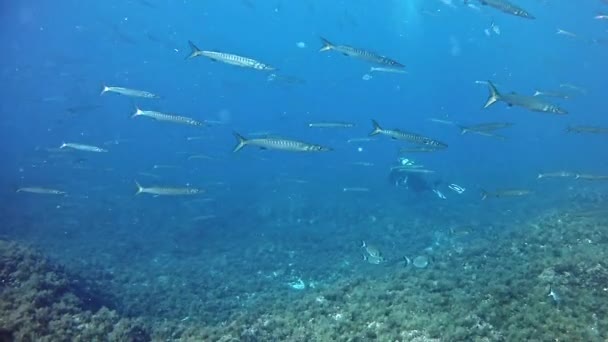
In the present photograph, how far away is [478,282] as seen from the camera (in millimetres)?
9055

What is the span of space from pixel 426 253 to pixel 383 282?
3558mm

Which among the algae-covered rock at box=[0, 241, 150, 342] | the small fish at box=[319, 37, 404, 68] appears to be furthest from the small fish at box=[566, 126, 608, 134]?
the algae-covered rock at box=[0, 241, 150, 342]

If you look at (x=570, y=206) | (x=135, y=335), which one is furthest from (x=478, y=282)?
(x=570, y=206)

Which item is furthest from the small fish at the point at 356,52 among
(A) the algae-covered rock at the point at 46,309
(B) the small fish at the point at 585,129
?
(A) the algae-covered rock at the point at 46,309

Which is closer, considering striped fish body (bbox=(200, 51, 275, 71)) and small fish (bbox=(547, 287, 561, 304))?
small fish (bbox=(547, 287, 561, 304))

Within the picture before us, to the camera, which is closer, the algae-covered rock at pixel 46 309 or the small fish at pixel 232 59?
the algae-covered rock at pixel 46 309

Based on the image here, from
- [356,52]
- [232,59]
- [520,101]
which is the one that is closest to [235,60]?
[232,59]

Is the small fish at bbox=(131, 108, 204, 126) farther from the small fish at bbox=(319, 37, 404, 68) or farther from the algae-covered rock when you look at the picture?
the algae-covered rock

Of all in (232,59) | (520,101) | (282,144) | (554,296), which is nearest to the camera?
(554,296)

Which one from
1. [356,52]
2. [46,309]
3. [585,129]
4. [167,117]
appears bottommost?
[46,309]

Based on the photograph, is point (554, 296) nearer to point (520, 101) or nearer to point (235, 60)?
point (520, 101)

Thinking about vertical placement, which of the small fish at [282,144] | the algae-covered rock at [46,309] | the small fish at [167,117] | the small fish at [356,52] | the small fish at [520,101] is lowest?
the algae-covered rock at [46,309]

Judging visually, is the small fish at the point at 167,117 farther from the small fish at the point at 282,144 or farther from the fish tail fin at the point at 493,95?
the fish tail fin at the point at 493,95

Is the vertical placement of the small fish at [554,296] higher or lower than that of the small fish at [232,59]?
lower
